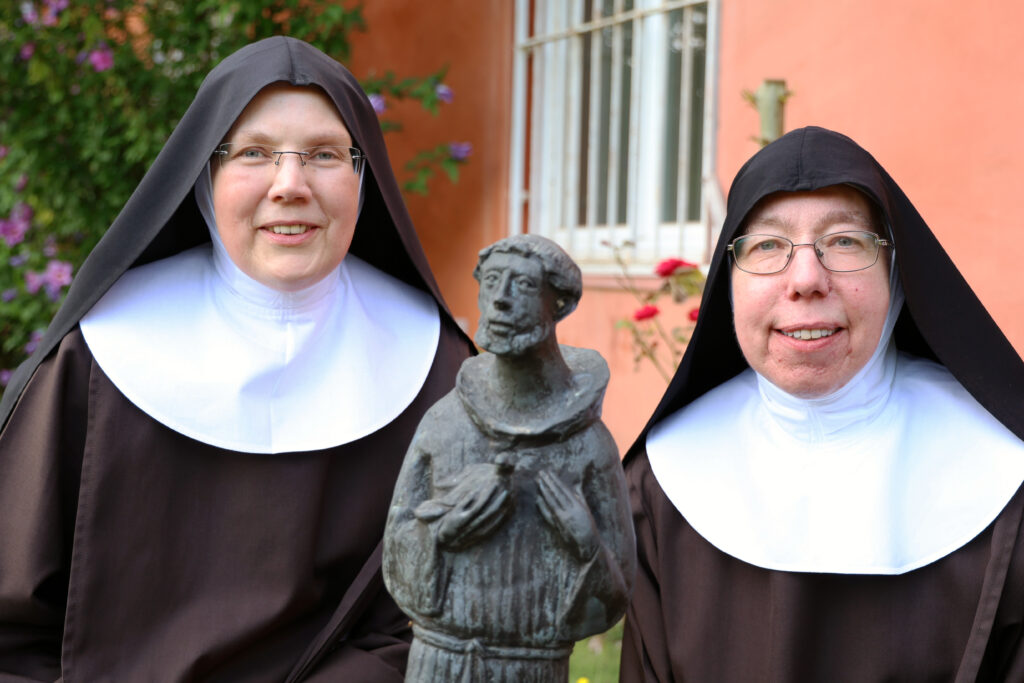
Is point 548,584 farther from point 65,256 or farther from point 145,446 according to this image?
point 65,256

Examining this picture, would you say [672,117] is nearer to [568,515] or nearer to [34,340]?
[34,340]

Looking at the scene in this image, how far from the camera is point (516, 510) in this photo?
74.5 inches

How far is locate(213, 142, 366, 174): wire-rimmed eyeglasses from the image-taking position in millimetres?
2680

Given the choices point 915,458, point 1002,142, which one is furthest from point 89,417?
point 1002,142

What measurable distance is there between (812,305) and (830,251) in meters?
0.14

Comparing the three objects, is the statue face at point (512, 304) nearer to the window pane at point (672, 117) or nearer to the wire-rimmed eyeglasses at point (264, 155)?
the wire-rimmed eyeglasses at point (264, 155)

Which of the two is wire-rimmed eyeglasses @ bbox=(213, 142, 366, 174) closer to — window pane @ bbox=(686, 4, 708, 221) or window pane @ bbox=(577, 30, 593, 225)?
window pane @ bbox=(686, 4, 708, 221)

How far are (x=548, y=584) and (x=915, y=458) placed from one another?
113 centimetres

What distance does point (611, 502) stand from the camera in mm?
1942

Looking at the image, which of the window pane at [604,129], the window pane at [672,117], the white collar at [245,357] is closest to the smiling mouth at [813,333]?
the white collar at [245,357]

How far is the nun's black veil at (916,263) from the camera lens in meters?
2.50

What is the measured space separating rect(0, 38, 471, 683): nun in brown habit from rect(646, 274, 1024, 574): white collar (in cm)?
82

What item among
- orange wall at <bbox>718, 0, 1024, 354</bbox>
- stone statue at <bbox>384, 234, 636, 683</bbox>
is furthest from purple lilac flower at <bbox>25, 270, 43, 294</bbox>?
stone statue at <bbox>384, 234, 636, 683</bbox>

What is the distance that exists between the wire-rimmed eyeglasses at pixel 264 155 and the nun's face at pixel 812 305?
40.5 inches
